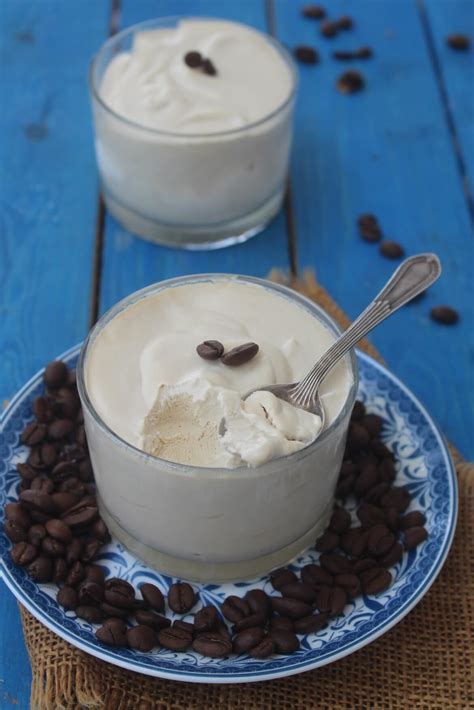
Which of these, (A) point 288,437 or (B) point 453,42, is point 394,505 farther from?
(B) point 453,42

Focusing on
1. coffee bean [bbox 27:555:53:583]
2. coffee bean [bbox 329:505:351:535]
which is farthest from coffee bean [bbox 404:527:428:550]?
coffee bean [bbox 27:555:53:583]

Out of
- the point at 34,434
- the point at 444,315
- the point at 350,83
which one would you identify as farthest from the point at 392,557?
the point at 350,83

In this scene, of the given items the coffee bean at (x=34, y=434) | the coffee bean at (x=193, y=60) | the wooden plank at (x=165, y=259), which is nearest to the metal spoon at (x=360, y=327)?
the coffee bean at (x=34, y=434)

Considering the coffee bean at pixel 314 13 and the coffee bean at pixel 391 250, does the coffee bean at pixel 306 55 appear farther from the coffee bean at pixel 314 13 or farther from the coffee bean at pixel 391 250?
the coffee bean at pixel 391 250

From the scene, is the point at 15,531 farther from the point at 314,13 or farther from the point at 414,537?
the point at 314,13

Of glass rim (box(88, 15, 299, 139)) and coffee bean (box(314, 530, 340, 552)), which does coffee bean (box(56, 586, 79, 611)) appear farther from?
glass rim (box(88, 15, 299, 139))

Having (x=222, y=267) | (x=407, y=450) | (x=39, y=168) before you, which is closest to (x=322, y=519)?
(x=407, y=450)
